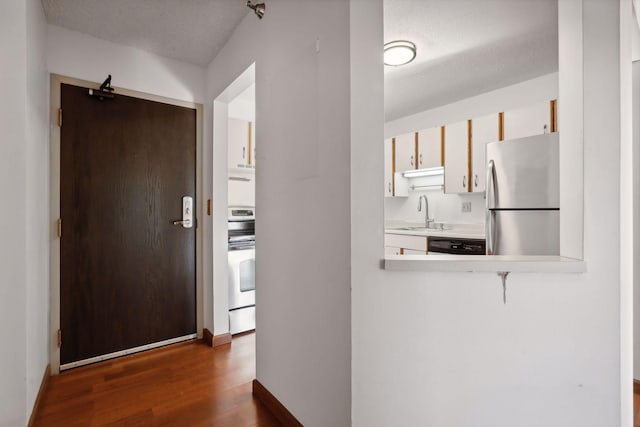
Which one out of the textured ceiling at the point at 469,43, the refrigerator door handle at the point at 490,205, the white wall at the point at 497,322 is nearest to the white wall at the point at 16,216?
the white wall at the point at 497,322

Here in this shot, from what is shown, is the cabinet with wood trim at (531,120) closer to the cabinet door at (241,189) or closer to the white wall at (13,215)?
the cabinet door at (241,189)

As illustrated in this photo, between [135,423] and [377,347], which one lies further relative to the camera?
[135,423]

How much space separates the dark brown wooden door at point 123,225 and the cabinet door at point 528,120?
2773 millimetres

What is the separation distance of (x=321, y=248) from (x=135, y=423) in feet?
4.33

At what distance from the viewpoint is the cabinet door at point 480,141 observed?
9.48 ft

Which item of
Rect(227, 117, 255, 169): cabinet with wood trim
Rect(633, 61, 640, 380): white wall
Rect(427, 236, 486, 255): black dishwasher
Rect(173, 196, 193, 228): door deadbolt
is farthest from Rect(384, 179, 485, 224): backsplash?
A: Rect(173, 196, 193, 228): door deadbolt

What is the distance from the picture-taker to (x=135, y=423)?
1538 mm

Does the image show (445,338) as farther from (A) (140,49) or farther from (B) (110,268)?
(A) (140,49)

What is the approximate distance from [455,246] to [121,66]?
3.12 m

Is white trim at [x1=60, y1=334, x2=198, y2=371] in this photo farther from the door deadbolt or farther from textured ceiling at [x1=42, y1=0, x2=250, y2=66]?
textured ceiling at [x1=42, y1=0, x2=250, y2=66]

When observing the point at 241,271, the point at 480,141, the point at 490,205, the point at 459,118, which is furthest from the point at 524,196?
the point at 241,271

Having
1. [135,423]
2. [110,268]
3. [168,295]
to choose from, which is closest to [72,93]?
[110,268]

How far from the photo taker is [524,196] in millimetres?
2201

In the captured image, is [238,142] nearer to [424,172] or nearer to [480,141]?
[424,172]
